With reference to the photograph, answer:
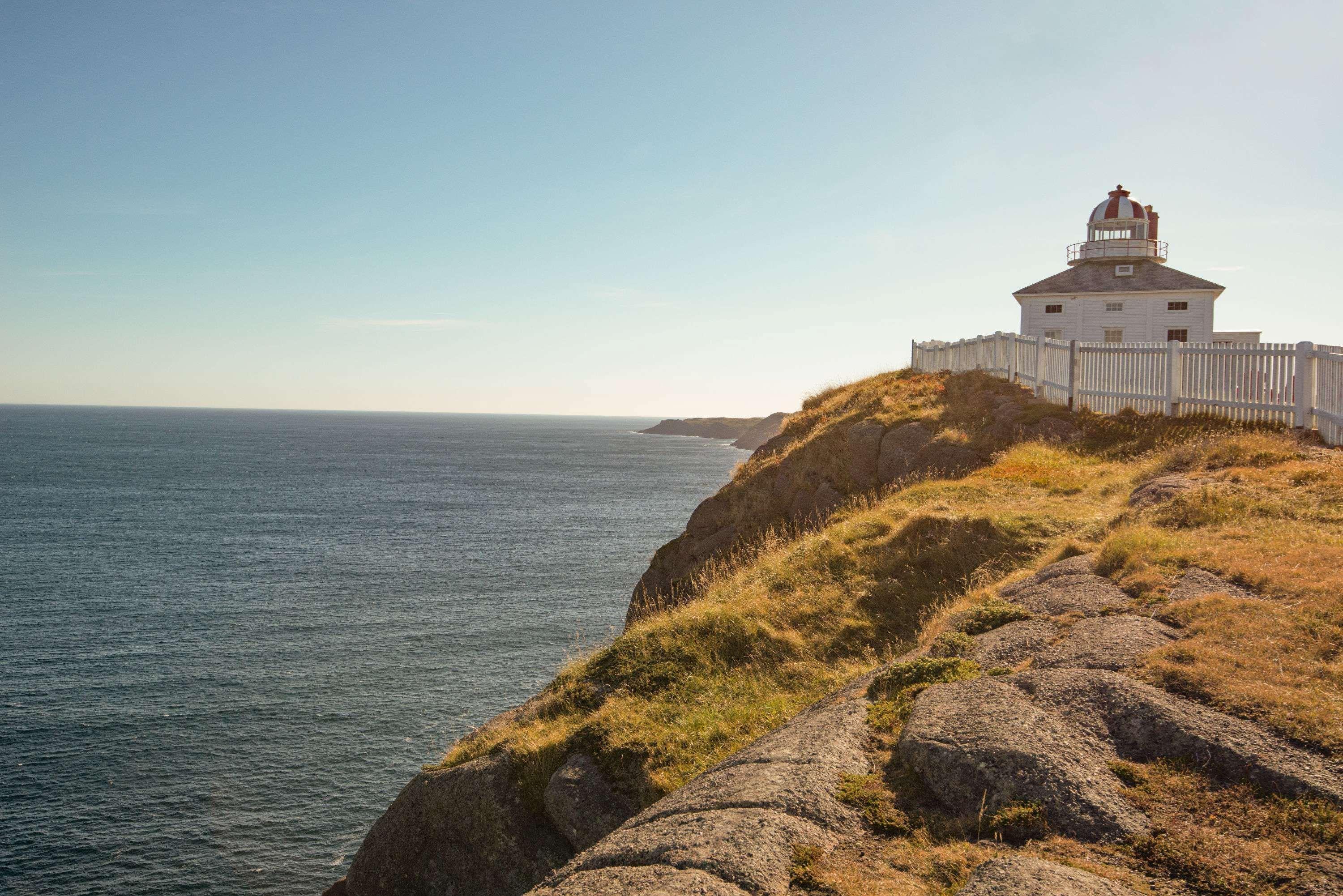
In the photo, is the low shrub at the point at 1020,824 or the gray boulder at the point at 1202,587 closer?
the low shrub at the point at 1020,824

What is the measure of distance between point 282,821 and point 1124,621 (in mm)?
26243

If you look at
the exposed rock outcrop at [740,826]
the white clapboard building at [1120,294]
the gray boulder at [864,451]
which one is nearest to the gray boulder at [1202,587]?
the exposed rock outcrop at [740,826]

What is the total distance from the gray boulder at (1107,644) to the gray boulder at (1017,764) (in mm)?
904

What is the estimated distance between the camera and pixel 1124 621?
7.18 meters

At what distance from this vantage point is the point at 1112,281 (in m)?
41.0

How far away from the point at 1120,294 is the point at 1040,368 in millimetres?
21215

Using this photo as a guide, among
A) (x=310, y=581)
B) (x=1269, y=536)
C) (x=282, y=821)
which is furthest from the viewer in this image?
(x=310, y=581)

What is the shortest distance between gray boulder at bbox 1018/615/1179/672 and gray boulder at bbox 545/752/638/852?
456 centimetres

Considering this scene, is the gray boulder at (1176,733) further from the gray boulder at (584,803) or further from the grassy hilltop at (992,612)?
the gray boulder at (584,803)

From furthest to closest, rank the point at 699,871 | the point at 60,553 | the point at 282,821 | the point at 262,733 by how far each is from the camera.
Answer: the point at 60,553 → the point at 262,733 → the point at 282,821 → the point at 699,871

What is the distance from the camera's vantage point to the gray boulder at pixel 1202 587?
24.9ft

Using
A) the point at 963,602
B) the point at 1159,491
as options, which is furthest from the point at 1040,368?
the point at 963,602

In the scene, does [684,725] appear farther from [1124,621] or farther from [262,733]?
[262,733]

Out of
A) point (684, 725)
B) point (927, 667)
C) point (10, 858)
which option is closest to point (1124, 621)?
point (927, 667)
